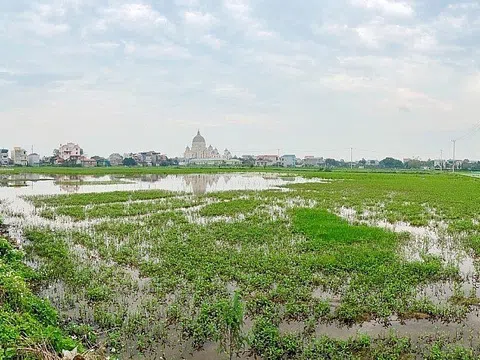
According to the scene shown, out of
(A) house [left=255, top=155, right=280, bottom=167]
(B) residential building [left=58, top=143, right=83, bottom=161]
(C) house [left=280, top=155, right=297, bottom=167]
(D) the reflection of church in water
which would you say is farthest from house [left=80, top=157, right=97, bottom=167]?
(C) house [left=280, top=155, right=297, bottom=167]

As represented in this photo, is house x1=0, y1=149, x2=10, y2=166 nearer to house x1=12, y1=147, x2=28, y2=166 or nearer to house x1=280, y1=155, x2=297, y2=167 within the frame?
house x1=12, y1=147, x2=28, y2=166

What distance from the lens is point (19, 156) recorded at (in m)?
119

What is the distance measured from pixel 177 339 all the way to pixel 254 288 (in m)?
2.64

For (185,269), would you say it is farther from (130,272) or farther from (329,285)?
(329,285)

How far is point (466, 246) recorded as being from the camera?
12531 millimetres

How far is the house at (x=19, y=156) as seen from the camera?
11706 centimetres

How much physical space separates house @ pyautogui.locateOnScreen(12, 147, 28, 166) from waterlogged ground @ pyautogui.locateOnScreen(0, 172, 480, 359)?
115574mm

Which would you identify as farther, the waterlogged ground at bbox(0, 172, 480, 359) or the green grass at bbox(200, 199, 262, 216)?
the green grass at bbox(200, 199, 262, 216)

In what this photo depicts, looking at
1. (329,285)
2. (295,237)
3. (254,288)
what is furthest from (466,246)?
(254,288)

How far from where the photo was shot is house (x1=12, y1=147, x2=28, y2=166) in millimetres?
117062

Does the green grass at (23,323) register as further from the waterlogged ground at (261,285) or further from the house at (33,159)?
the house at (33,159)

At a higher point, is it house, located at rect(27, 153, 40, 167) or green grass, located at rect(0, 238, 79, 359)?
house, located at rect(27, 153, 40, 167)

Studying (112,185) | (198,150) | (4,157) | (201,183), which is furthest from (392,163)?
(4,157)

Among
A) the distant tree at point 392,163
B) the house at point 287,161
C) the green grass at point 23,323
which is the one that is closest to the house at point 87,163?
the house at point 287,161
